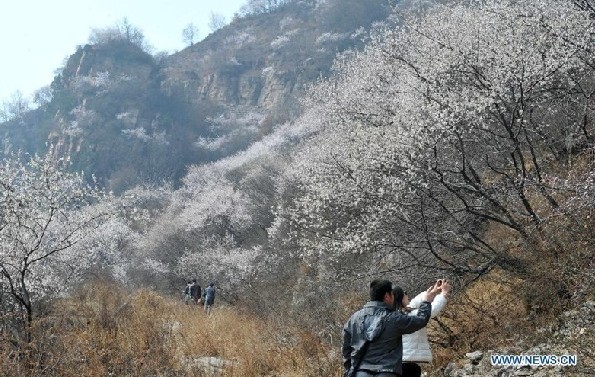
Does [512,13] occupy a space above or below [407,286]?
above

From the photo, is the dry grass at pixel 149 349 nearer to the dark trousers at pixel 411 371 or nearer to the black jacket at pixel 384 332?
the dark trousers at pixel 411 371

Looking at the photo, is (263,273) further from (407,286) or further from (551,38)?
(551,38)

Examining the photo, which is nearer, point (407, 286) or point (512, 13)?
point (407, 286)

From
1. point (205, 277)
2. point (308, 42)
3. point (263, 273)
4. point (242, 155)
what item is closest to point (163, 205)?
point (242, 155)

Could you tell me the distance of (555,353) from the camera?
18.5ft

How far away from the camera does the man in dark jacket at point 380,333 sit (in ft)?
13.5

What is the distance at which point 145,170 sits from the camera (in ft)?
235

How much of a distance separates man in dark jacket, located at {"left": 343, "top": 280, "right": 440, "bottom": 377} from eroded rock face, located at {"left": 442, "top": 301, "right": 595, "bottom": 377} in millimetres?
1900

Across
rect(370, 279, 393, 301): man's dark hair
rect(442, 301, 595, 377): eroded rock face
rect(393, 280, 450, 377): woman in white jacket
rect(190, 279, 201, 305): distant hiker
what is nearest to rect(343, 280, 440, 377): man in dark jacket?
rect(370, 279, 393, 301): man's dark hair

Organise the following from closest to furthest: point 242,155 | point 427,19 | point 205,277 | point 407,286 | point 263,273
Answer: point 407,286 < point 427,19 < point 263,273 < point 205,277 < point 242,155

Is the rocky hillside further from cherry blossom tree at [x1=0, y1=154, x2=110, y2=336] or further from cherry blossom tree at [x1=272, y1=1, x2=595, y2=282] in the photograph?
cherry blossom tree at [x1=272, y1=1, x2=595, y2=282]

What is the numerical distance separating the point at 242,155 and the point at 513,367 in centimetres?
5368

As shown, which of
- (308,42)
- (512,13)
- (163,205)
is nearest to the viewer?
(512,13)

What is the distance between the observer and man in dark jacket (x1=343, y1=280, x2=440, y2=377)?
4129 millimetres
